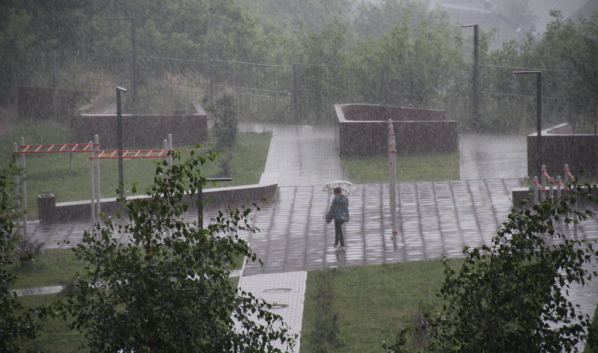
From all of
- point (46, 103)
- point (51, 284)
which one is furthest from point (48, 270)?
point (46, 103)

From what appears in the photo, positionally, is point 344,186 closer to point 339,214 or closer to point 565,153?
point 339,214

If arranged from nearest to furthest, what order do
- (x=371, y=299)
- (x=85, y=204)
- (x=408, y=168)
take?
1. (x=371, y=299)
2. (x=85, y=204)
3. (x=408, y=168)

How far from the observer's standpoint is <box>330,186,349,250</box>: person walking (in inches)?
502

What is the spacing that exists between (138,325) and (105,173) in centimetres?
1759

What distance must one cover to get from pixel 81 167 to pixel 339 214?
11.6 meters

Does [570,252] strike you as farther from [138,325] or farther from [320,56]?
[320,56]

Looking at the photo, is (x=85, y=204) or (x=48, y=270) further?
(x=85, y=204)

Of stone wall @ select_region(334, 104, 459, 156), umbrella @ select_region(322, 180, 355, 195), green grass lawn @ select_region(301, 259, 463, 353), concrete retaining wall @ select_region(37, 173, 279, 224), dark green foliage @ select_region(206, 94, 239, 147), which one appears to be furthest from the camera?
dark green foliage @ select_region(206, 94, 239, 147)

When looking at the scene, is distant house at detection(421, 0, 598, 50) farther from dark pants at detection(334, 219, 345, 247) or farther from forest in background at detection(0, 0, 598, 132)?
dark pants at detection(334, 219, 345, 247)

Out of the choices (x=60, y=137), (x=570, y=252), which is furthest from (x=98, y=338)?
(x=60, y=137)

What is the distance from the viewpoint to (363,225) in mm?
14641

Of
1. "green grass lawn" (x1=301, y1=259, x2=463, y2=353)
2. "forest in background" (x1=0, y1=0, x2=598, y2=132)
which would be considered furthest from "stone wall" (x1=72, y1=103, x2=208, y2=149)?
"green grass lawn" (x1=301, y1=259, x2=463, y2=353)

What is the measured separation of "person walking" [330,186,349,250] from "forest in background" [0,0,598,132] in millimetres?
17575

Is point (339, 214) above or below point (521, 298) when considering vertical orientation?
below
